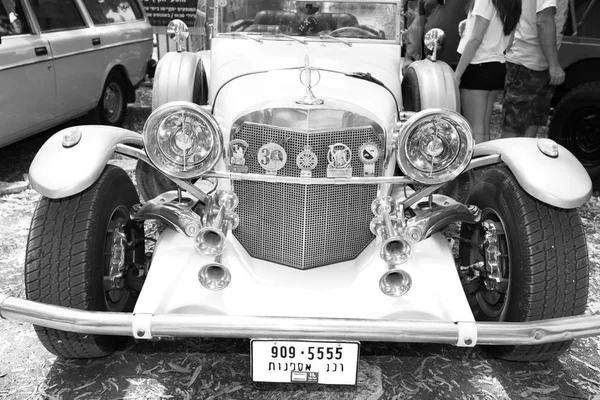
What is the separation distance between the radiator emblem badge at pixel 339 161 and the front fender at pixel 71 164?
977 millimetres

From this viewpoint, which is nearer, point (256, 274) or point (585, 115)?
point (256, 274)

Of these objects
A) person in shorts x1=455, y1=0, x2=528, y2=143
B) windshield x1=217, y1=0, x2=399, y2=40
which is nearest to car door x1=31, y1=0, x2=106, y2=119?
windshield x1=217, y1=0, x2=399, y2=40

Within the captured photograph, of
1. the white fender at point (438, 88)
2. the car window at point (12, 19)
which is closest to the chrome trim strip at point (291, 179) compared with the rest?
the white fender at point (438, 88)

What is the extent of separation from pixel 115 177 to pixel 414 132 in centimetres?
140

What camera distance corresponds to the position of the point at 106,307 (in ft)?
8.58

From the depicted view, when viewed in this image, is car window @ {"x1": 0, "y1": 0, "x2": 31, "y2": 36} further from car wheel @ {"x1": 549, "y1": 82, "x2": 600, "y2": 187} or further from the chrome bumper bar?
car wheel @ {"x1": 549, "y1": 82, "x2": 600, "y2": 187}

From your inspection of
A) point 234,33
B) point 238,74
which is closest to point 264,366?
point 238,74

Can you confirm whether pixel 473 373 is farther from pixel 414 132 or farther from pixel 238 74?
pixel 238 74

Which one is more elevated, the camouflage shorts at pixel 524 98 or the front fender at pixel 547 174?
the front fender at pixel 547 174

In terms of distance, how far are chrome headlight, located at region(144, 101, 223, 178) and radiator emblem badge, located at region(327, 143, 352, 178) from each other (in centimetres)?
47

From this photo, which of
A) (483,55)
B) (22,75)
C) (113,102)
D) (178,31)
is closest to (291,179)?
(178,31)

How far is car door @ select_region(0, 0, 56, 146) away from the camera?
5.01m

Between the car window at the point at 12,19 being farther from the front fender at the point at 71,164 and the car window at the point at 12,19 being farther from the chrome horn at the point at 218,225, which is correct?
the chrome horn at the point at 218,225

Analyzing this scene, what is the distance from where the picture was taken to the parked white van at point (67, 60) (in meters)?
5.15
